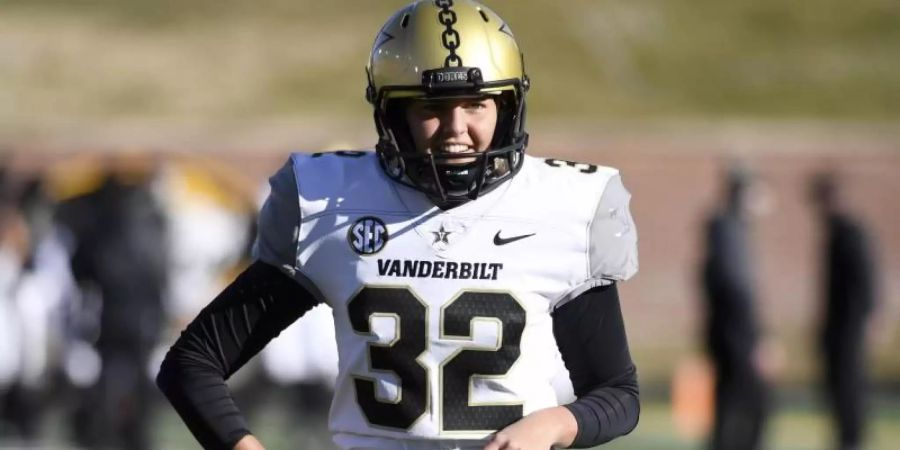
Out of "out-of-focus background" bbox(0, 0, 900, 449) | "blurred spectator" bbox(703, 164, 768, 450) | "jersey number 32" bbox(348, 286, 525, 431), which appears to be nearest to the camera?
"jersey number 32" bbox(348, 286, 525, 431)

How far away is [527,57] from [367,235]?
26585mm

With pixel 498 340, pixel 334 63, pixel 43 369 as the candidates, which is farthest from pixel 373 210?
pixel 334 63

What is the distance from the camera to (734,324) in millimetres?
10516

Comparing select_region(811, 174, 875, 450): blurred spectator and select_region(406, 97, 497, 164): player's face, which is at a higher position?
select_region(406, 97, 497, 164): player's face

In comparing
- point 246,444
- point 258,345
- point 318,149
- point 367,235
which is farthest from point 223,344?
point 318,149

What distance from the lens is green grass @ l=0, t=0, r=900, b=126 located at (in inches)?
1103

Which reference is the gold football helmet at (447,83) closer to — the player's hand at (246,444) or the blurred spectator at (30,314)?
the player's hand at (246,444)

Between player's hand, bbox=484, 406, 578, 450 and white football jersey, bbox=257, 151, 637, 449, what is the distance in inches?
2.3

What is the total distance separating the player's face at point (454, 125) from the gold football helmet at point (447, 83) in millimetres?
21

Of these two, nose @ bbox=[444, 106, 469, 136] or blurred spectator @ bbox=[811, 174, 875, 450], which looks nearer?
nose @ bbox=[444, 106, 469, 136]

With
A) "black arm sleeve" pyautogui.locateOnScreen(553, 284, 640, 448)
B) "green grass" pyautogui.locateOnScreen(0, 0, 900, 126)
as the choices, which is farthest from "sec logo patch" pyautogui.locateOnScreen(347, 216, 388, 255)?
"green grass" pyautogui.locateOnScreen(0, 0, 900, 126)

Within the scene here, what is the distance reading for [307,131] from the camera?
22.1 meters

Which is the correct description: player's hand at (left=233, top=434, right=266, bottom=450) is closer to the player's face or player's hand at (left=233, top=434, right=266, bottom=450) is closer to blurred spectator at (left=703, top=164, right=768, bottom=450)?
the player's face

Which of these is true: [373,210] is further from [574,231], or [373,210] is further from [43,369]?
[43,369]
